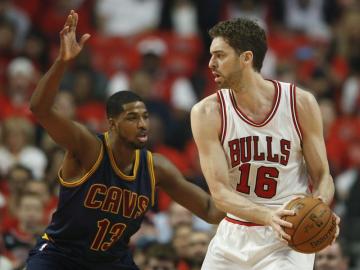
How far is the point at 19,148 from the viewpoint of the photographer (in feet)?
38.7

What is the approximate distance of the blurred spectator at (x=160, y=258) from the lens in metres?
9.02

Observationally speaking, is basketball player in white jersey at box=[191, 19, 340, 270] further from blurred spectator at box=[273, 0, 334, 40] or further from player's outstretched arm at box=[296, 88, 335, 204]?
blurred spectator at box=[273, 0, 334, 40]

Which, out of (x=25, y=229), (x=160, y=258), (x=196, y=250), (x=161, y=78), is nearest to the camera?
(x=160, y=258)

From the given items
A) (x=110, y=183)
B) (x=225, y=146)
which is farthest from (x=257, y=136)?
(x=110, y=183)

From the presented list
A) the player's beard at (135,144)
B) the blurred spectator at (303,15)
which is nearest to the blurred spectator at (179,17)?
the blurred spectator at (303,15)

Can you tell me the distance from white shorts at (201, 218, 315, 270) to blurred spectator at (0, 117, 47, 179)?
535 centimetres

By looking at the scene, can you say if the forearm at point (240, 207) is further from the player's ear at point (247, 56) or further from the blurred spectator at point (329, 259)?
the blurred spectator at point (329, 259)

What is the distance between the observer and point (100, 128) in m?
12.6

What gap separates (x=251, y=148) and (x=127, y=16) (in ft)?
28.9

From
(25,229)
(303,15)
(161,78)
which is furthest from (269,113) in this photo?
(303,15)

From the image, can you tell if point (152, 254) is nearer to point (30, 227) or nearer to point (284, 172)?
point (30, 227)

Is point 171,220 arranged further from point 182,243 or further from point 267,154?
point 267,154

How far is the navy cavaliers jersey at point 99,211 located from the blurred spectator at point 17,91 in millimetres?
5681

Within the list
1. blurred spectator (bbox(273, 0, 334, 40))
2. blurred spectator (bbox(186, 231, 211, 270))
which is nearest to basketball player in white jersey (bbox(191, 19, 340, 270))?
blurred spectator (bbox(186, 231, 211, 270))
